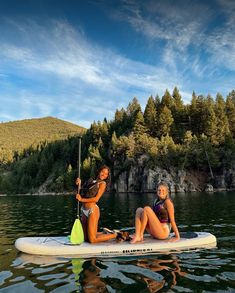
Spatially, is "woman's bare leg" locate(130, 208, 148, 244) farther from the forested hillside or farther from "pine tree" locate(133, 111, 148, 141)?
"pine tree" locate(133, 111, 148, 141)

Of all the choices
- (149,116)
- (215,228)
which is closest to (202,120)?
(149,116)

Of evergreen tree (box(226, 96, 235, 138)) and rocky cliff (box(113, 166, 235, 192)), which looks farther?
evergreen tree (box(226, 96, 235, 138))

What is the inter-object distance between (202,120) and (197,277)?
94551mm

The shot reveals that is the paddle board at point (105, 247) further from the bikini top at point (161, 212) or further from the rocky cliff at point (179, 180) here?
the rocky cliff at point (179, 180)

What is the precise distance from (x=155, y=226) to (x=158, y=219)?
0.99ft

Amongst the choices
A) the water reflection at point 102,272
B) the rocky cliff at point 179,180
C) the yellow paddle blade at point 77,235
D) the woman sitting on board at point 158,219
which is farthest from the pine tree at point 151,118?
the water reflection at point 102,272

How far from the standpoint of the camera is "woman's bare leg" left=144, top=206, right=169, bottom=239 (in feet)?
40.1

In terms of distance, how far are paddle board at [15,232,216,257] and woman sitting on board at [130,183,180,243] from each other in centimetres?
28

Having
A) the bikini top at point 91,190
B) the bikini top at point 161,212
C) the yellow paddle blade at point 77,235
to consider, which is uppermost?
the bikini top at point 91,190

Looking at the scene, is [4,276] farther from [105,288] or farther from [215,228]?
[215,228]

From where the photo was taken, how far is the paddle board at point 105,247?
11984mm

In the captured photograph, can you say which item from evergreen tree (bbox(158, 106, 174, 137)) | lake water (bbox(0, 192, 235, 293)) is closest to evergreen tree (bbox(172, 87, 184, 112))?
evergreen tree (bbox(158, 106, 174, 137))

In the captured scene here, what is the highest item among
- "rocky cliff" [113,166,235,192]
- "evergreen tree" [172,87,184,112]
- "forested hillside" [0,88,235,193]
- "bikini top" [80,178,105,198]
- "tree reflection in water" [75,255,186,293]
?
"evergreen tree" [172,87,184,112]

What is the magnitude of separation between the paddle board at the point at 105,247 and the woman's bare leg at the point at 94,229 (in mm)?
234
